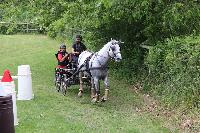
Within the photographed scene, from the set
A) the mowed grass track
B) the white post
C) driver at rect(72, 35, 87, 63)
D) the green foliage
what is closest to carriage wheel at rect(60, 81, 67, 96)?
the mowed grass track

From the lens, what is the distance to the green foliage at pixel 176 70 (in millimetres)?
12062

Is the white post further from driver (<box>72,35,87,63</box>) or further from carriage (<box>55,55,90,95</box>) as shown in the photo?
driver (<box>72,35,87,63</box>)

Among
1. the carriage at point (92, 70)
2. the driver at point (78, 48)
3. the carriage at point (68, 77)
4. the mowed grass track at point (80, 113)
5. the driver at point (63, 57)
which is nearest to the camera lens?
the mowed grass track at point (80, 113)

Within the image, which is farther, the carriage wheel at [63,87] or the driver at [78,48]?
the driver at [78,48]

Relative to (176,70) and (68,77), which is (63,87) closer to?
(68,77)

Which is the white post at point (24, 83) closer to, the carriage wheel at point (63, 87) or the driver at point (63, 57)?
the carriage wheel at point (63, 87)

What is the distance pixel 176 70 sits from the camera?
519 inches

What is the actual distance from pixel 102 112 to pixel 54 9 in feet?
25.7

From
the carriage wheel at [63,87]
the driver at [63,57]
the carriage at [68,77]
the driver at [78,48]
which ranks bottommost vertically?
the carriage wheel at [63,87]

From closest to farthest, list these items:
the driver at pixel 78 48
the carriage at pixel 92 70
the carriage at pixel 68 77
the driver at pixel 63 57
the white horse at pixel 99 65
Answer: the white horse at pixel 99 65
the carriage at pixel 92 70
the carriage at pixel 68 77
the driver at pixel 63 57
the driver at pixel 78 48

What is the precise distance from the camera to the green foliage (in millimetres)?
12062

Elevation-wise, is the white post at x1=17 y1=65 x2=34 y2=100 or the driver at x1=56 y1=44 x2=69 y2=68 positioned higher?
the driver at x1=56 y1=44 x2=69 y2=68

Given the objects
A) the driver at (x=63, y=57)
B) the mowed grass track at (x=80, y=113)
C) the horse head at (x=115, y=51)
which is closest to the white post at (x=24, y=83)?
the mowed grass track at (x=80, y=113)

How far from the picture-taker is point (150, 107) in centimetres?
1320
